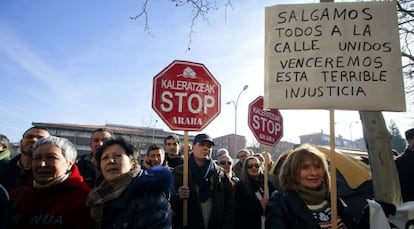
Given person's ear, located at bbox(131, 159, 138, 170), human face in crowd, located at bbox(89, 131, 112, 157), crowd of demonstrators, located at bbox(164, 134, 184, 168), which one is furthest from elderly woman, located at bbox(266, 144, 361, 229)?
crowd of demonstrators, located at bbox(164, 134, 184, 168)

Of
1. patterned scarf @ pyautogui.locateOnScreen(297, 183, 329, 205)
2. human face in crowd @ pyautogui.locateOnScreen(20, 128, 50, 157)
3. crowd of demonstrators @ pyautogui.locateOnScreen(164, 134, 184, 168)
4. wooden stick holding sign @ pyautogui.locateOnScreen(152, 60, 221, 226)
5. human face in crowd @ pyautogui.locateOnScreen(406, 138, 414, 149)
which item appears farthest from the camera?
crowd of demonstrators @ pyautogui.locateOnScreen(164, 134, 184, 168)

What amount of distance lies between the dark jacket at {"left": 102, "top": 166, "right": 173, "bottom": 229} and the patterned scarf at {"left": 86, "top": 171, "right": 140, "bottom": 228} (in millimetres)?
35

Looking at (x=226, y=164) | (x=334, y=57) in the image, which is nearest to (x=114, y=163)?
(x=334, y=57)

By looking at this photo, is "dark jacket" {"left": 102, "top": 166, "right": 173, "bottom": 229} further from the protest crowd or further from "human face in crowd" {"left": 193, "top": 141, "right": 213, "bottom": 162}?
"human face in crowd" {"left": 193, "top": 141, "right": 213, "bottom": 162}

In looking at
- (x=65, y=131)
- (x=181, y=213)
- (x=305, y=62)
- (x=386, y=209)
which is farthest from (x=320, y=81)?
(x=65, y=131)

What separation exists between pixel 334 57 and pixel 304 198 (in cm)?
132

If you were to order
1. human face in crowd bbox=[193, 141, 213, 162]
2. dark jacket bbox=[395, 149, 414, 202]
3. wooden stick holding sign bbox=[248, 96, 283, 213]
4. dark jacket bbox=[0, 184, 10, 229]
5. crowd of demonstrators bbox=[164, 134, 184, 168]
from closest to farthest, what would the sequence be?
dark jacket bbox=[0, 184, 10, 229]
human face in crowd bbox=[193, 141, 213, 162]
dark jacket bbox=[395, 149, 414, 202]
wooden stick holding sign bbox=[248, 96, 283, 213]
crowd of demonstrators bbox=[164, 134, 184, 168]

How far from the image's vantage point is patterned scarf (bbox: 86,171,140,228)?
2328mm

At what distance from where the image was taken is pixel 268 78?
9.84ft

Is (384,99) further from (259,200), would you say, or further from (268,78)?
(259,200)

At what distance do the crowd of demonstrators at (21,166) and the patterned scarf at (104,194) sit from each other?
1304mm

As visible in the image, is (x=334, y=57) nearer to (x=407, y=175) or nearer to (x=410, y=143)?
(x=407, y=175)

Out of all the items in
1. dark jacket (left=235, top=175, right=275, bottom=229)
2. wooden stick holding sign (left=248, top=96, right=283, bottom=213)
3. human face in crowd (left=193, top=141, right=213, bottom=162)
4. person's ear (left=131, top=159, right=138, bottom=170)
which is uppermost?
Answer: wooden stick holding sign (left=248, top=96, right=283, bottom=213)

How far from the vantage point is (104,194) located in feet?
7.82
